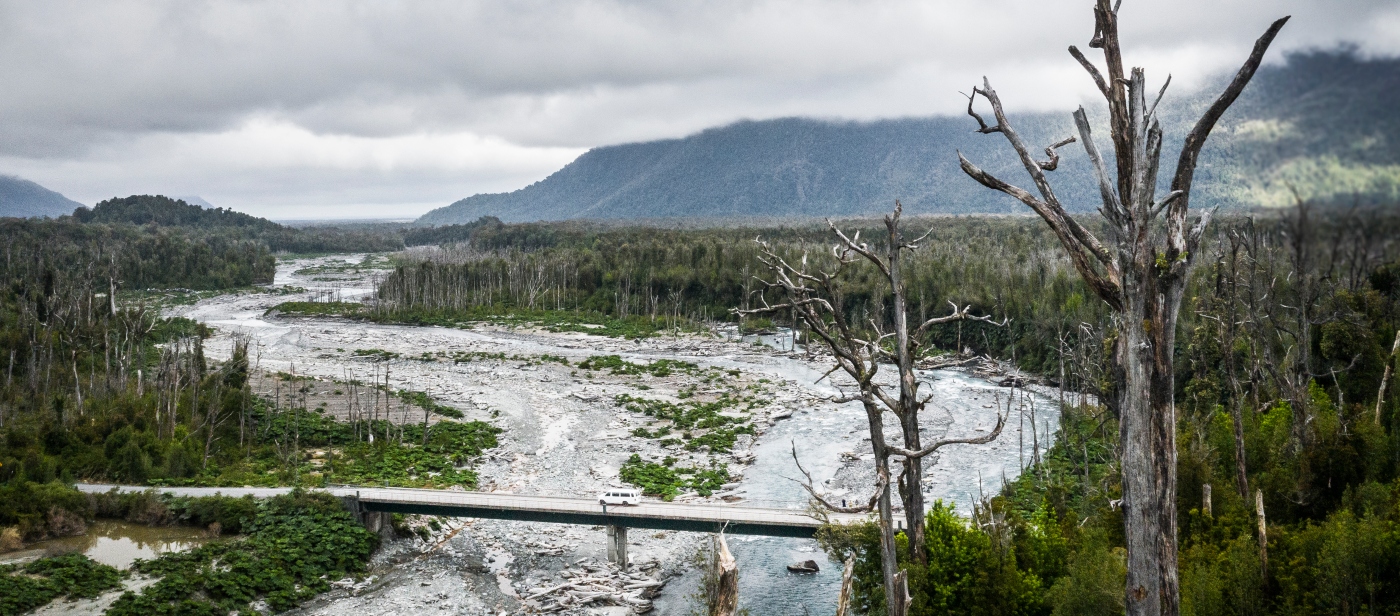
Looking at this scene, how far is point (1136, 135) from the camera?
343 inches

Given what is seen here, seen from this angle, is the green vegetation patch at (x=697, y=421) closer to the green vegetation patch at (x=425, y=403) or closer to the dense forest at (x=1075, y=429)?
the dense forest at (x=1075, y=429)

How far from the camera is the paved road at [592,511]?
27562 millimetres

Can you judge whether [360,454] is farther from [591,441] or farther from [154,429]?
[591,441]

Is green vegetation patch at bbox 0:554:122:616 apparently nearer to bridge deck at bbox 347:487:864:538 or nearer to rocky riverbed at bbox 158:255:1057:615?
rocky riverbed at bbox 158:255:1057:615

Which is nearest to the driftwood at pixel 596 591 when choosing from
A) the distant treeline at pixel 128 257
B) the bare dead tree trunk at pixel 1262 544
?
the bare dead tree trunk at pixel 1262 544

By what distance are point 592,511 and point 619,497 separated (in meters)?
0.96

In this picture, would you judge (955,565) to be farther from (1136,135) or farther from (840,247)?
(1136,135)

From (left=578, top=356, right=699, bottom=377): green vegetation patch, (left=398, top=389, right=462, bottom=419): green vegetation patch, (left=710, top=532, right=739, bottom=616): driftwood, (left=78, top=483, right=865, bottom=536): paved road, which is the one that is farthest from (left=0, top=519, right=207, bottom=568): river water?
(left=578, top=356, right=699, bottom=377): green vegetation patch

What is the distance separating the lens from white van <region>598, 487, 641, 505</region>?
2905cm

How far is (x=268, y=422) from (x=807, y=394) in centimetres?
2952

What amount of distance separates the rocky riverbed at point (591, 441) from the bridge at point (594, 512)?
1342 mm

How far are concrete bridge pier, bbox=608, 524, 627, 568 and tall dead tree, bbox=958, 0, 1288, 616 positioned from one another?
2130 cm

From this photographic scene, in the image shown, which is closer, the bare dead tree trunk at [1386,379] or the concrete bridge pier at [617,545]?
the bare dead tree trunk at [1386,379]

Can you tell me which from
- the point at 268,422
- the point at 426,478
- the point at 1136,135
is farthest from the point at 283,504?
the point at 1136,135
